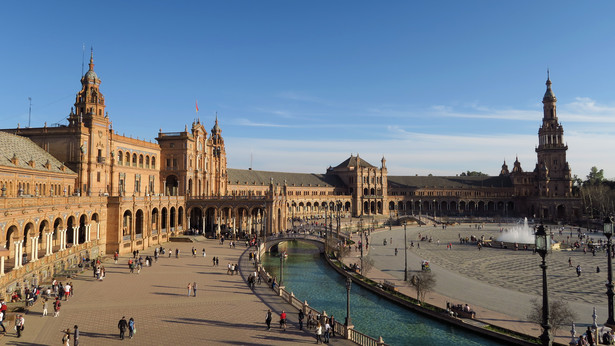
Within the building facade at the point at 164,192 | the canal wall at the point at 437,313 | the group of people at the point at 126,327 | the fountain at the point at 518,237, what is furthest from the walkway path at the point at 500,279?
the building facade at the point at 164,192

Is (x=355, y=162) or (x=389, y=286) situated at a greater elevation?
(x=355, y=162)

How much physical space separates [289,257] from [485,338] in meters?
39.1

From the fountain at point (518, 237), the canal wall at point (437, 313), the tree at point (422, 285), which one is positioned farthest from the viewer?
the fountain at point (518, 237)

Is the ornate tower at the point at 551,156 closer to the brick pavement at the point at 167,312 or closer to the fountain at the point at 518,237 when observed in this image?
the fountain at the point at 518,237

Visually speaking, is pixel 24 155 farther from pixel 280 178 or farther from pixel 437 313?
pixel 280 178

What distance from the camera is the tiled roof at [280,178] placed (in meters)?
111

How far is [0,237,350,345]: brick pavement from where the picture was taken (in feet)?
→ 78.8

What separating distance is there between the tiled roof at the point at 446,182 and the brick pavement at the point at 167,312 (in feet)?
369

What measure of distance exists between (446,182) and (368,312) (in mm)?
121734

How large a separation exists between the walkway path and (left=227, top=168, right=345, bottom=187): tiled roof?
1998 inches

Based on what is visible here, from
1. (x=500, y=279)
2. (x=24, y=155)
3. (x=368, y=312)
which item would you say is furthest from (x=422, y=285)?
(x=24, y=155)

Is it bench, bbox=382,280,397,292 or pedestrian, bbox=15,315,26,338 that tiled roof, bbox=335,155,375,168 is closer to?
bench, bbox=382,280,397,292

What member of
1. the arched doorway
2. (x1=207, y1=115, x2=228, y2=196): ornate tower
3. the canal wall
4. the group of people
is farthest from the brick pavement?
(x1=207, y1=115, x2=228, y2=196): ornate tower

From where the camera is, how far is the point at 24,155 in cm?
4400
